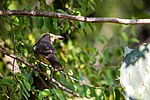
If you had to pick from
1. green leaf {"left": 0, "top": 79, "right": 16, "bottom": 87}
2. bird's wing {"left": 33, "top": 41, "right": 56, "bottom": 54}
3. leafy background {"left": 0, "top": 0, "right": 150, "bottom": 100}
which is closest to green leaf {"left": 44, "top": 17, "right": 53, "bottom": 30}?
leafy background {"left": 0, "top": 0, "right": 150, "bottom": 100}

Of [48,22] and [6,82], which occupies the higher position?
[48,22]

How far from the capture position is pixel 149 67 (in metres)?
2.41

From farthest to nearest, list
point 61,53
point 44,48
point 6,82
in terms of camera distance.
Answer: point 61,53 → point 44,48 → point 6,82

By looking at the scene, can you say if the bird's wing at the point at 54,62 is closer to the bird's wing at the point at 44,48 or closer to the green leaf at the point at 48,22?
the bird's wing at the point at 44,48

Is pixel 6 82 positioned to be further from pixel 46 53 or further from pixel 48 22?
pixel 48 22

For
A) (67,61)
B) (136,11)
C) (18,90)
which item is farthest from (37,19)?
(136,11)

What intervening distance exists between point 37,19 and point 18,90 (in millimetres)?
426

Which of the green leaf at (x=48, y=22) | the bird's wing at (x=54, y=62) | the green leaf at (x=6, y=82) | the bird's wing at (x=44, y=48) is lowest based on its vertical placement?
the green leaf at (x=6, y=82)

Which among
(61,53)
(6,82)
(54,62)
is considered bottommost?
(6,82)

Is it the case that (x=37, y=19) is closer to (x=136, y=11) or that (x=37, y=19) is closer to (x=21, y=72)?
(x=21, y=72)

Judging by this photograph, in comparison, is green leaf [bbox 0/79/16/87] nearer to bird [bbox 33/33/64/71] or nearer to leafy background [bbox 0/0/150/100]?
leafy background [bbox 0/0/150/100]

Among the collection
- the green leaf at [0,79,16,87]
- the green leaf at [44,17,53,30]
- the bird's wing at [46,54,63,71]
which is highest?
the green leaf at [44,17,53,30]

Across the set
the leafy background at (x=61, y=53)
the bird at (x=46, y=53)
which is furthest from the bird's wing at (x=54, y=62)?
the leafy background at (x=61, y=53)

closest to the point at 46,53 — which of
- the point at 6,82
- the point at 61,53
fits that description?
the point at 6,82
